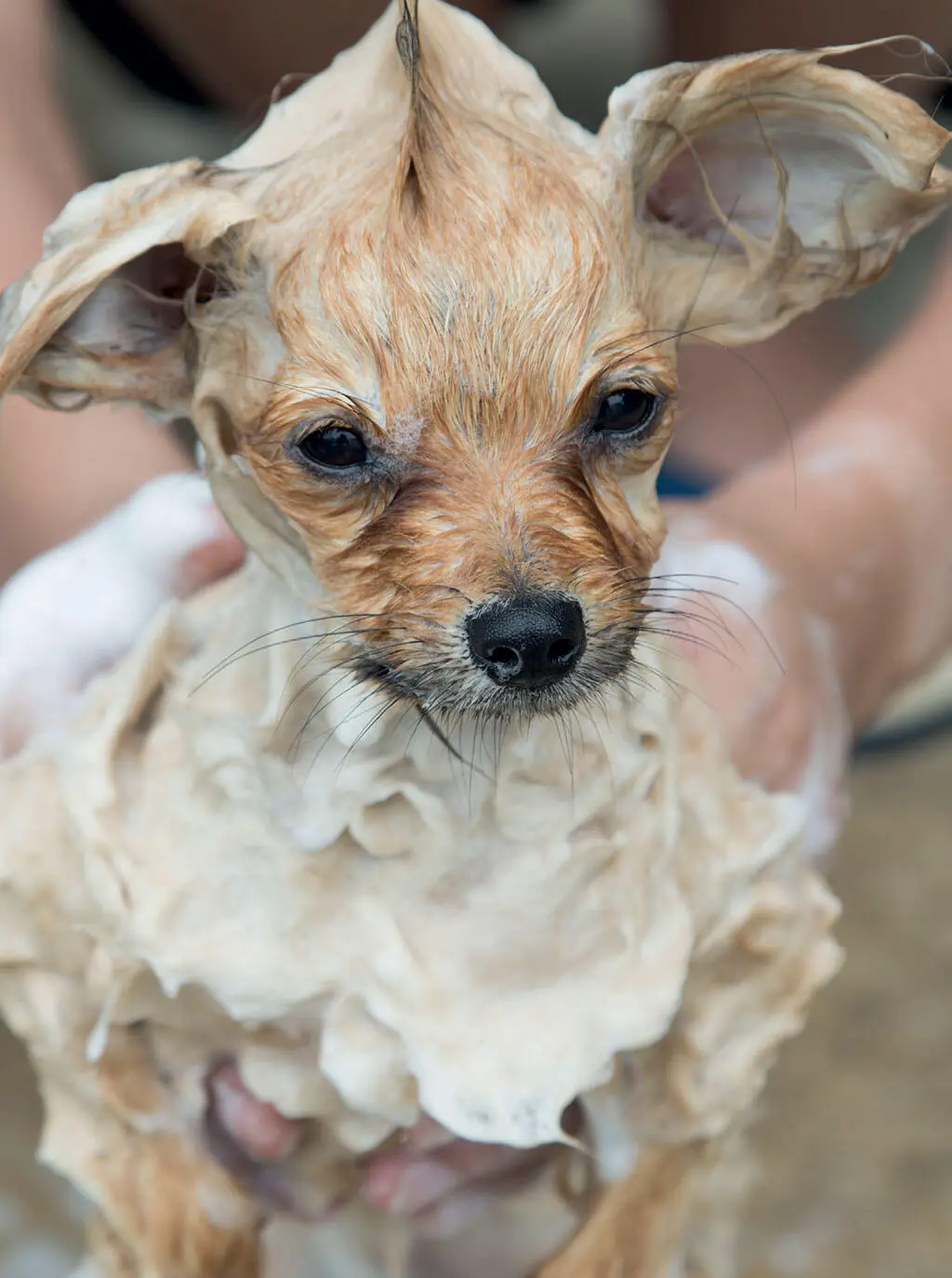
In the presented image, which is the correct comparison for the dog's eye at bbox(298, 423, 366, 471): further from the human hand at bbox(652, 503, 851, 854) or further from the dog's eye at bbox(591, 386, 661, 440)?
the human hand at bbox(652, 503, 851, 854)

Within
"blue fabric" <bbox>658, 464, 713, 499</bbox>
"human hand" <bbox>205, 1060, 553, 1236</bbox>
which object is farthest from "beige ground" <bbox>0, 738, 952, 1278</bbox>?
"human hand" <bbox>205, 1060, 553, 1236</bbox>

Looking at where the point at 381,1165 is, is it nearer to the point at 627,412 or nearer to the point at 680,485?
the point at 627,412

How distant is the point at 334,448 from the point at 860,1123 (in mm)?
1316

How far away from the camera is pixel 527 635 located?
68 centimetres

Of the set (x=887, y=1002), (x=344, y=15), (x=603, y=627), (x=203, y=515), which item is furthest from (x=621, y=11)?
Result: (x=603, y=627)

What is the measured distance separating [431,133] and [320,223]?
7 cm

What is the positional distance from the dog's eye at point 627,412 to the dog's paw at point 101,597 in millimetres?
430

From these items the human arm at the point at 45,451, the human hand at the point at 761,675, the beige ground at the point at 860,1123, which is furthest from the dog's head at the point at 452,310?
the beige ground at the point at 860,1123

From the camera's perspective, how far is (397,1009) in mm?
841

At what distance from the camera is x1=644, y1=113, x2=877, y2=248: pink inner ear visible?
790 millimetres

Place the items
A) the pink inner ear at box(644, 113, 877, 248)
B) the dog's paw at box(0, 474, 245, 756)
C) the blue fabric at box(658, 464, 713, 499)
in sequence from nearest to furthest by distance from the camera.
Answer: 1. the pink inner ear at box(644, 113, 877, 248)
2. the dog's paw at box(0, 474, 245, 756)
3. the blue fabric at box(658, 464, 713, 499)

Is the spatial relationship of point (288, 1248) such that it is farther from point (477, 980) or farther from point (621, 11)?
point (621, 11)

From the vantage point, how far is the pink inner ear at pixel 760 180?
790 millimetres

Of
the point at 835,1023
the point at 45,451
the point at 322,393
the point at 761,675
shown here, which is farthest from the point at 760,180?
the point at 835,1023
